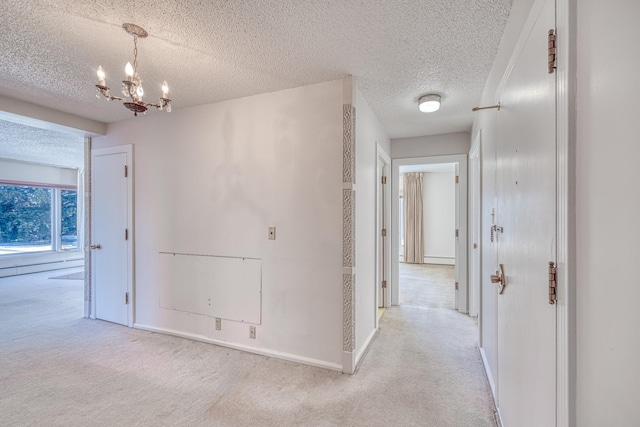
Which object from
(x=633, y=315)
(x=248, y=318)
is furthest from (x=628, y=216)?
(x=248, y=318)

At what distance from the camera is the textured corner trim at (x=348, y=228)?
7.78ft

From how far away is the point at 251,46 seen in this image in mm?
1970

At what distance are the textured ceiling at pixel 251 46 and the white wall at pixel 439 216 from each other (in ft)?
16.7

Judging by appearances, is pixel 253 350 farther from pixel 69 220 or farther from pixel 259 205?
pixel 69 220

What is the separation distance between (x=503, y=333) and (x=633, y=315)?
133cm

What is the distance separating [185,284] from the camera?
10.0ft

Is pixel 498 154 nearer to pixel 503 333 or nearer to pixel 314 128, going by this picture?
pixel 503 333

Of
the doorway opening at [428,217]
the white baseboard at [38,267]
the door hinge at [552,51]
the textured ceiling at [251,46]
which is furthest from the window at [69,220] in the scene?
the door hinge at [552,51]

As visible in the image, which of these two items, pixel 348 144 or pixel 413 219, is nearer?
pixel 348 144

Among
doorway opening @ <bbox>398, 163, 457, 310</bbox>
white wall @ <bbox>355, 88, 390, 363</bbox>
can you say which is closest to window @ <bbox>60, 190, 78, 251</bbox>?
white wall @ <bbox>355, 88, 390, 363</bbox>

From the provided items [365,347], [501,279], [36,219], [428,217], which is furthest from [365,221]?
[36,219]

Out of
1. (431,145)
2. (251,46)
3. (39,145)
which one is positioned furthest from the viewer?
(39,145)

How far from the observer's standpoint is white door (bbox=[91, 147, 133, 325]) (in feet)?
11.2

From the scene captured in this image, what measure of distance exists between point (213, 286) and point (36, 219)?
7138 mm
